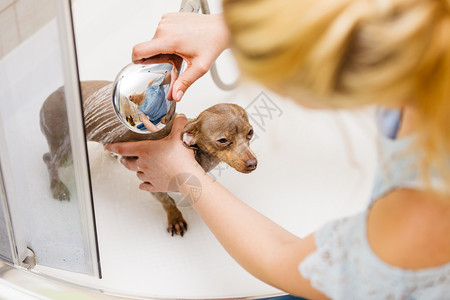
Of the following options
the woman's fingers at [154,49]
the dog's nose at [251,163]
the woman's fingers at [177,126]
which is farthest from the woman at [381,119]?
the woman's fingers at [154,49]

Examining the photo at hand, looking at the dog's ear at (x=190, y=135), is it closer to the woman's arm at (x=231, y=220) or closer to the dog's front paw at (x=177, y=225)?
the woman's arm at (x=231, y=220)

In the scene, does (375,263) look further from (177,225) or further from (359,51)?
(177,225)

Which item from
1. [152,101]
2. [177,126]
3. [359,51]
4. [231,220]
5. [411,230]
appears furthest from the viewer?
[177,126]

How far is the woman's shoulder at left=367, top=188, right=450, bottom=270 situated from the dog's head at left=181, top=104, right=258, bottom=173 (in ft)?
1.60

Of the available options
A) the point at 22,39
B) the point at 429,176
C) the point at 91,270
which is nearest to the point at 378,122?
the point at 429,176

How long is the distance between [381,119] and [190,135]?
1.86 feet

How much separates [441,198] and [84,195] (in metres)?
0.63

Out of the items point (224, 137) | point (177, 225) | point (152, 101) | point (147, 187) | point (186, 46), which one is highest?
point (186, 46)

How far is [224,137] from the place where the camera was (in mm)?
1073

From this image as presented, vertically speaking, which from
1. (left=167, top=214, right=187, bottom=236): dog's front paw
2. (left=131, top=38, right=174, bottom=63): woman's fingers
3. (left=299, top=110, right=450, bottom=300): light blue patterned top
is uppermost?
(left=131, top=38, right=174, bottom=63): woman's fingers

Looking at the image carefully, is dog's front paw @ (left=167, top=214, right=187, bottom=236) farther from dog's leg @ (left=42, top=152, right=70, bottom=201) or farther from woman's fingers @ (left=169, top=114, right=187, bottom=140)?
dog's leg @ (left=42, top=152, right=70, bottom=201)

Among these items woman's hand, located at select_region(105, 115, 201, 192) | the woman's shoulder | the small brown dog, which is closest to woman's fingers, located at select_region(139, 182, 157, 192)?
woman's hand, located at select_region(105, 115, 201, 192)

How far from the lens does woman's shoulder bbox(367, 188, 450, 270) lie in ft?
1.88

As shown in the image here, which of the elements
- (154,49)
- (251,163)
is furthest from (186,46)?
(251,163)
